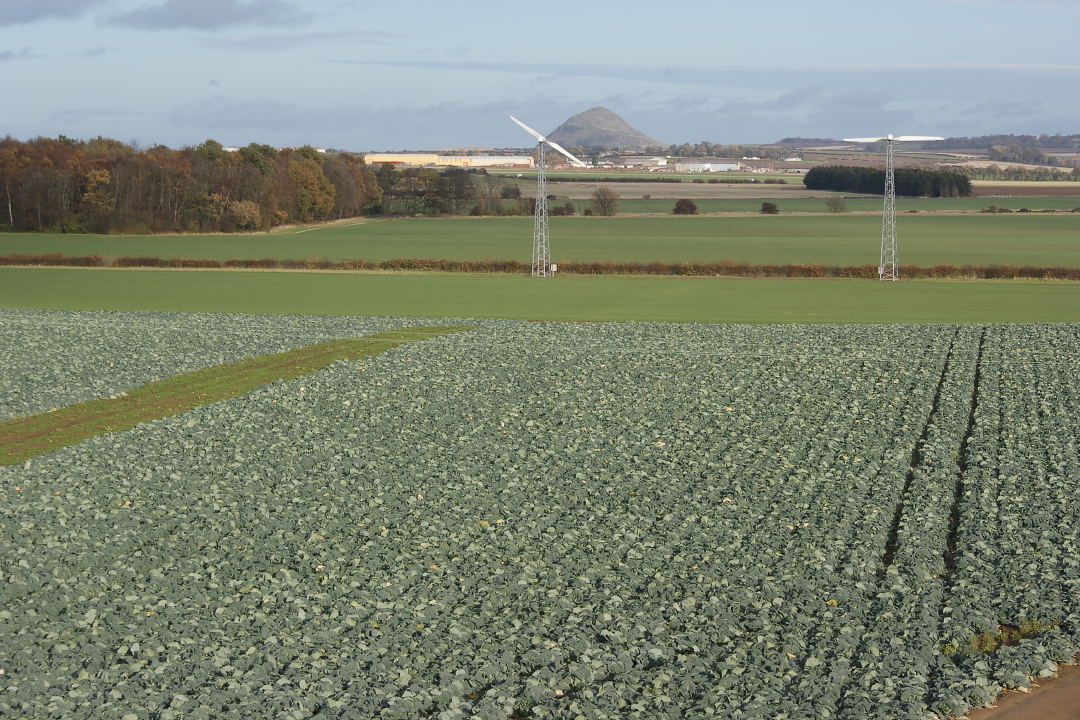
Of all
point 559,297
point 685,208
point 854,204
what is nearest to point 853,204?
point 854,204

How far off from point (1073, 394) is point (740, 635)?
18536mm

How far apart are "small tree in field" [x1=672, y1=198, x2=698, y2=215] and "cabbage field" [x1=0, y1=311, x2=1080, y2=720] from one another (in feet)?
395

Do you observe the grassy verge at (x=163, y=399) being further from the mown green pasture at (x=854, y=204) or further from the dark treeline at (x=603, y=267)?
the mown green pasture at (x=854, y=204)

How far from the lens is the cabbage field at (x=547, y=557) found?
10.4 m

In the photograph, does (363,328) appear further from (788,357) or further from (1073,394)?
(1073,394)

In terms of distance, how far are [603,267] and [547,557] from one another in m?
57.8

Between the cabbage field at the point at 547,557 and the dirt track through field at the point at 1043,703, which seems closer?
the dirt track through field at the point at 1043,703

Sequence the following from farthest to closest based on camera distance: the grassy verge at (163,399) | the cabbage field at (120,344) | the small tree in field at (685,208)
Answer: the small tree in field at (685,208), the cabbage field at (120,344), the grassy verge at (163,399)

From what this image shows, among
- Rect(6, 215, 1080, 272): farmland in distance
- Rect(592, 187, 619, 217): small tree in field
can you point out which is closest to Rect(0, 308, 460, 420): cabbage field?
Rect(6, 215, 1080, 272): farmland in distance

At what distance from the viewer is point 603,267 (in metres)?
70.9

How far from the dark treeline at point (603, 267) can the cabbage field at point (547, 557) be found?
4339 cm

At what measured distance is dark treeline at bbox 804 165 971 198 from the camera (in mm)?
158488

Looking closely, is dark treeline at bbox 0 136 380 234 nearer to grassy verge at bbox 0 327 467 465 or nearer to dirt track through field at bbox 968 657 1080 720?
grassy verge at bbox 0 327 467 465

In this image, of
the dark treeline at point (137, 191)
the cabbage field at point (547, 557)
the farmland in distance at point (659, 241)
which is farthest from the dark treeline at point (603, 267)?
the cabbage field at point (547, 557)
